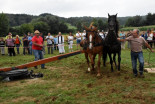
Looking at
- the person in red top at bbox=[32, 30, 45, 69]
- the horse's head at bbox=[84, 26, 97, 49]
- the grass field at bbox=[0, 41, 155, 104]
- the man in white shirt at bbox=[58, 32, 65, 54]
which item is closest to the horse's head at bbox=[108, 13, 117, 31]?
the horse's head at bbox=[84, 26, 97, 49]

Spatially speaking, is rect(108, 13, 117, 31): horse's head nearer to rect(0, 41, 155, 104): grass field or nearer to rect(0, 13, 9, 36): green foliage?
rect(0, 41, 155, 104): grass field

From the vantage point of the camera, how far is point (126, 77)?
664cm

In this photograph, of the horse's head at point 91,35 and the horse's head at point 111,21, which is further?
the horse's head at point 91,35

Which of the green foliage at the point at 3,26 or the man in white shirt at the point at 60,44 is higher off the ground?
the green foliage at the point at 3,26

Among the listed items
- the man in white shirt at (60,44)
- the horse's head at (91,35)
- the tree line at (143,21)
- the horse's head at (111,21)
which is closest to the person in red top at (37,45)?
the horse's head at (91,35)

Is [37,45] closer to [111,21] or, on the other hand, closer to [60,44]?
[111,21]

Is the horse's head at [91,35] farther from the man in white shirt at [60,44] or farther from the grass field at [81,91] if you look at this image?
the man in white shirt at [60,44]

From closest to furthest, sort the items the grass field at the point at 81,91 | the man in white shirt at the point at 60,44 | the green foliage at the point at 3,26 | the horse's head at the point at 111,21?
the grass field at the point at 81,91
the horse's head at the point at 111,21
the man in white shirt at the point at 60,44
the green foliage at the point at 3,26

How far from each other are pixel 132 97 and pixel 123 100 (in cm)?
37

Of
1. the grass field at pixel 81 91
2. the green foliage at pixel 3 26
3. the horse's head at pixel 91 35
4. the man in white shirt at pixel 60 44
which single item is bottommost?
the grass field at pixel 81 91

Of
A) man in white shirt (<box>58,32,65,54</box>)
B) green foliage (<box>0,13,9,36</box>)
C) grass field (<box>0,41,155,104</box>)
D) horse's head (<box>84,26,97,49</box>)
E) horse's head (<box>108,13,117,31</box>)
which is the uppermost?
green foliage (<box>0,13,9,36</box>)

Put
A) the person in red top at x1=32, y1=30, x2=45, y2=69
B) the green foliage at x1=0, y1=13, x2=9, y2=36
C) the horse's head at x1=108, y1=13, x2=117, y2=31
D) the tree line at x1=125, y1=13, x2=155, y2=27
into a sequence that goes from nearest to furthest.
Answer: the horse's head at x1=108, y1=13, x2=117, y2=31
the person in red top at x1=32, y1=30, x2=45, y2=69
the green foliage at x1=0, y1=13, x2=9, y2=36
the tree line at x1=125, y1=13, x2=155, y2=27

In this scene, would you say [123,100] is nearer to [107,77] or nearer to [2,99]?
[107,77]

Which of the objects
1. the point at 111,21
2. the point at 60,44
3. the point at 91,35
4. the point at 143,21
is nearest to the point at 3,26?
the point at 60,44
